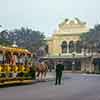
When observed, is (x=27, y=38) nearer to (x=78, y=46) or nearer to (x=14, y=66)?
(x=78, y=46)

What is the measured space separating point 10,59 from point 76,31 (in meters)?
56.7

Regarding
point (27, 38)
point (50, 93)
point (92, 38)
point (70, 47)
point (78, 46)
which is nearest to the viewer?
point (50, 93)

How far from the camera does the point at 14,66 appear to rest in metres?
28.6

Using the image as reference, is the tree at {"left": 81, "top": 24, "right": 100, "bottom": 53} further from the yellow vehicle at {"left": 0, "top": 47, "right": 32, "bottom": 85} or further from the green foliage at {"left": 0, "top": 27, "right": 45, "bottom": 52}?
the yellow vehicle at {"left": 0, "top": 47, "right": 32, "bottom": 85}

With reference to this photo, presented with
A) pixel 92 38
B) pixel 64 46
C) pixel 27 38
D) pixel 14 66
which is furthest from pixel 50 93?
pixel 27 38

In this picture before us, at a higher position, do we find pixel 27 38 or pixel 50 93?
pixel 27 38

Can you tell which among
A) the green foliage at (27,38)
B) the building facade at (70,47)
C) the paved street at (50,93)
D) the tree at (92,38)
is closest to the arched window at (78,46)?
the building facade at (70,47)

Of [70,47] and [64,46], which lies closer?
[70,47]

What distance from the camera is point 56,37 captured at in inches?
3369

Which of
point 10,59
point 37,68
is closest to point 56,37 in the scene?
point 37,68

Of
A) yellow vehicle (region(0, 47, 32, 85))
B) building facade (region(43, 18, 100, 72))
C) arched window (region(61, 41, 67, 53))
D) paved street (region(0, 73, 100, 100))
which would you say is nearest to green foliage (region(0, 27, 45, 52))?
building facade (region(43, 18, 100, 72))

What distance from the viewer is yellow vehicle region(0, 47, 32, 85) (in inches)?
1067

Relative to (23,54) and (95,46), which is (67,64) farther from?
(23,54)

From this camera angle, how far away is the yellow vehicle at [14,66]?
1067 inches
